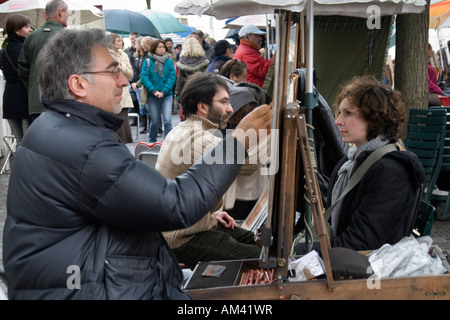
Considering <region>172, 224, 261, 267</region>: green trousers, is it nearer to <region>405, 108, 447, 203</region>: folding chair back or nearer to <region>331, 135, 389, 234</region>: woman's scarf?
<region>331, 135, 389, 234</region>: woman's scarf

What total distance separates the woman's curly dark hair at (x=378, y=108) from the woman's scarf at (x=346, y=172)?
53mm

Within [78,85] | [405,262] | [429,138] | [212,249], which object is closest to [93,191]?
[78,85]

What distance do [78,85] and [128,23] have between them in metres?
11.8

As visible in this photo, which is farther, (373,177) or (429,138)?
(429,138)

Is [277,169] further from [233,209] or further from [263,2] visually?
[233,209]

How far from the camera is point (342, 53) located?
21.4ft

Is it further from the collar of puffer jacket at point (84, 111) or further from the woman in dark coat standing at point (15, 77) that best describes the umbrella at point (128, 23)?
the collar of puffer jacket at point (84, 111)

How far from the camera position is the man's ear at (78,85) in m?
1.94

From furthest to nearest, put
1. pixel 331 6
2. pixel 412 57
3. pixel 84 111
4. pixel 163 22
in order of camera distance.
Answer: pixel 163 22
pixel 412 57
pixel 331 6
pixel 84 111

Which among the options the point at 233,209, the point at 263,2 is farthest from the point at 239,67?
the point at 263,2

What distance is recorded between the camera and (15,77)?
22.5 ft

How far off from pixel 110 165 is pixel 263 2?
5.49ft

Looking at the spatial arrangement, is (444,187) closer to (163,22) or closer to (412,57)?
(412,57)
